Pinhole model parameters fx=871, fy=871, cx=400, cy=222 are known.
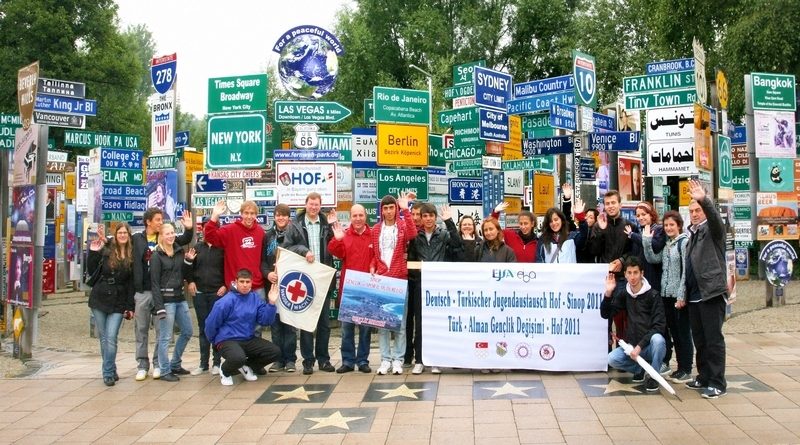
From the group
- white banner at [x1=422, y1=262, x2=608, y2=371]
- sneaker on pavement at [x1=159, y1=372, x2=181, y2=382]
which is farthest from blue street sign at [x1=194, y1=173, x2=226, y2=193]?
white banner at [x1=422, y1=262, x2=608, y2=371]

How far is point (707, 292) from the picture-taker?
26.7 feet

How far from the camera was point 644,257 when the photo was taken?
9188mm

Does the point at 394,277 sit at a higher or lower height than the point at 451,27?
lower

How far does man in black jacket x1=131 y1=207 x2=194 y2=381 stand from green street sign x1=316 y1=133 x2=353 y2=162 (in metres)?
8.31

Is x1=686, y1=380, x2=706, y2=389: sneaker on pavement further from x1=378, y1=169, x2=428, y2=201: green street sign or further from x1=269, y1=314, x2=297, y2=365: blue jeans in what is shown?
x1=378, y1=169, x2=428, y2=201: green street sign

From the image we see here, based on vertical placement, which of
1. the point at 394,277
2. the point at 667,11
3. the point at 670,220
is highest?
the point at 667,11

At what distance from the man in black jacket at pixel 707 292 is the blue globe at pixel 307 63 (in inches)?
320

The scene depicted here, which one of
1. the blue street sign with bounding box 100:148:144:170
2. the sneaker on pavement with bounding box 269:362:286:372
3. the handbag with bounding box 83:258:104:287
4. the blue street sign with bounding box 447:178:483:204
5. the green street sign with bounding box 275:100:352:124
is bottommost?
the sneaker on pavement with bounding box 269:362:286:372

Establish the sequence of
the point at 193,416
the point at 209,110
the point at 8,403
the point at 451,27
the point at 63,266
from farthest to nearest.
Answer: the point at 451,27 → the point at 63,266 → the point at 209,110 → the point at 8,403 → the point at 193,416

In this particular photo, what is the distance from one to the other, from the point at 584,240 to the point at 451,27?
35763mm

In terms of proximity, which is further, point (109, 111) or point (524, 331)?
point (109, 111)

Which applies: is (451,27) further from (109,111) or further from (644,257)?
(644,257)

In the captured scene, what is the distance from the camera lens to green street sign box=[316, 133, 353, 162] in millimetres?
18016

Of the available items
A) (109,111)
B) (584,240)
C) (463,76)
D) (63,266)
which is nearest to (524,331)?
(584,240)
